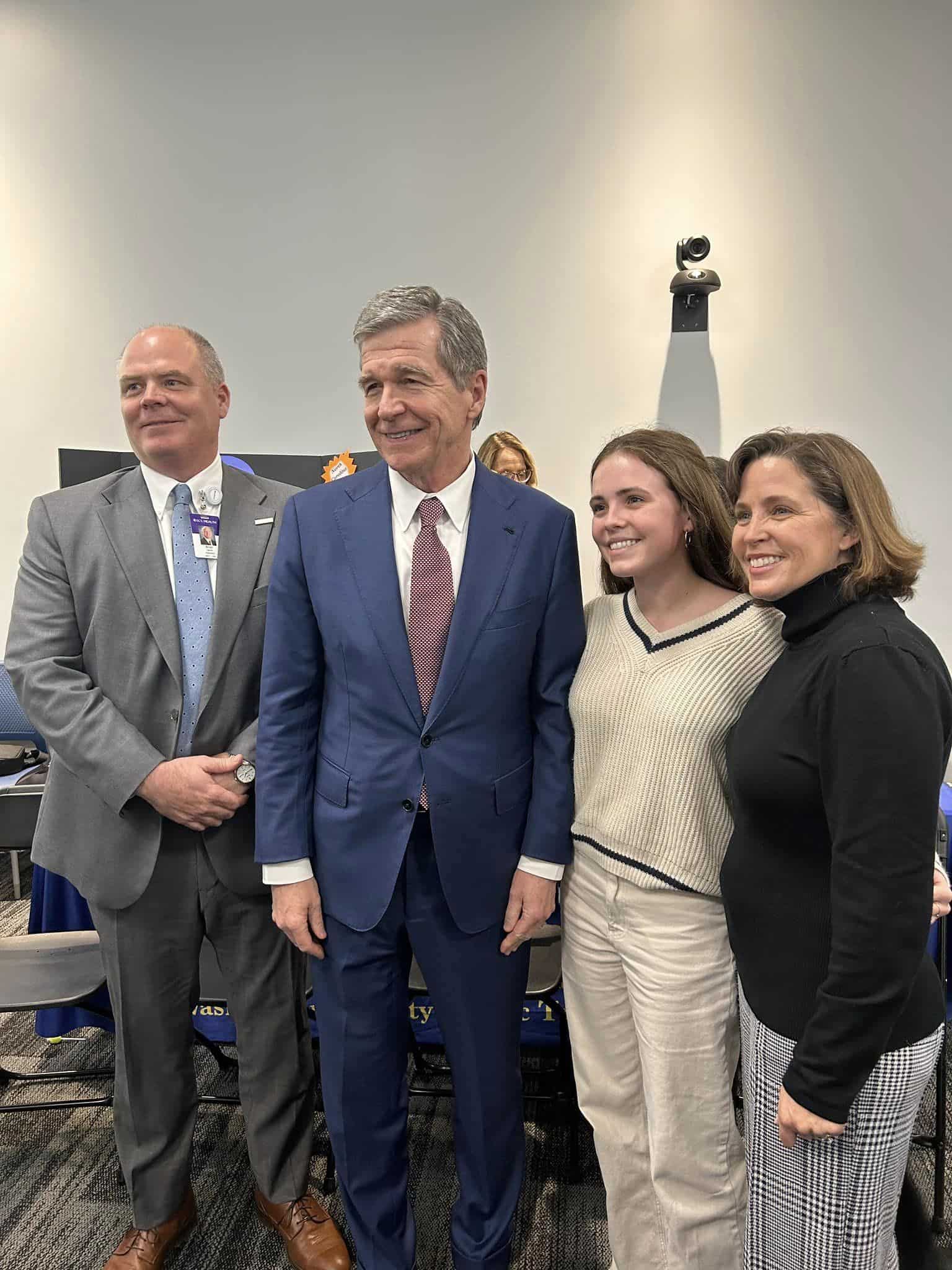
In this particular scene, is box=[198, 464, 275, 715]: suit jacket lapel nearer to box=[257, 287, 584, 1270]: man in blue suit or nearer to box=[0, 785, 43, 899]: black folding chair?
box=[257, 287, 584, 1270]: man in blue suit

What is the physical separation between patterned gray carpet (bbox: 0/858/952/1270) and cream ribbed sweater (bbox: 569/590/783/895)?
1073 millimetres

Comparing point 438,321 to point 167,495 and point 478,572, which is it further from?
point 167,495

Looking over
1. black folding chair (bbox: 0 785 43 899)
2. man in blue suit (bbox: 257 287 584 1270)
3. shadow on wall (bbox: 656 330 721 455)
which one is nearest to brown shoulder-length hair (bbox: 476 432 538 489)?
shadow on wall (bbox: 656 330 721 455)

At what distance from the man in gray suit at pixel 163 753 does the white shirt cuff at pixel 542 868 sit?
23.1 inches

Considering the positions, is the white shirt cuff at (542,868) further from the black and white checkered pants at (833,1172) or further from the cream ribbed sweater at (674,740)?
the black and white checkered pants at (833,1172)

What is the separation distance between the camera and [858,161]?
3.73 metres

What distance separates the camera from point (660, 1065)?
4.74 ft

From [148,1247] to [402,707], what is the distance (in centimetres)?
138

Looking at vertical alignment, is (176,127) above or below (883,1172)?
above

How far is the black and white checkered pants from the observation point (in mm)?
1149

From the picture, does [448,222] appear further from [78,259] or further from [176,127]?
[78,259]

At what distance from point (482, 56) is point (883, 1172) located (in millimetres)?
4414

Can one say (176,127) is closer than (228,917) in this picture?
No

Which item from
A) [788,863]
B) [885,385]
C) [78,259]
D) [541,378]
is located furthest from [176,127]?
[788,863]
